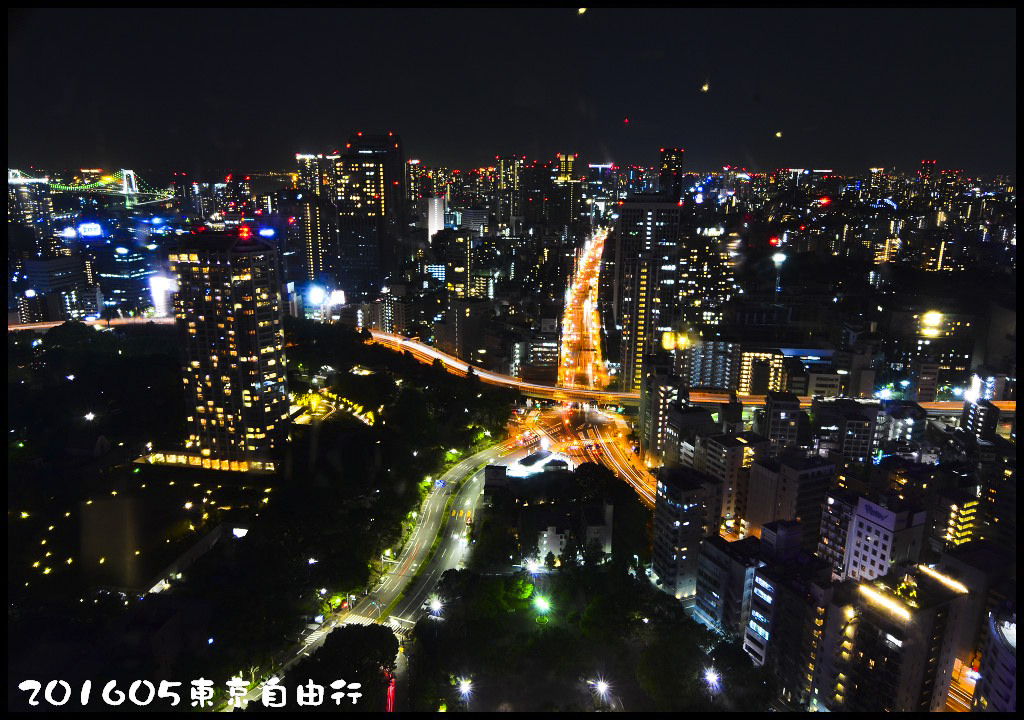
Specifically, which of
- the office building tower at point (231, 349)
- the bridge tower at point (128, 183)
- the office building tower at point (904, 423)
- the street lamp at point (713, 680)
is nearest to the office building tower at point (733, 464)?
the street lamp at point (713, 680)

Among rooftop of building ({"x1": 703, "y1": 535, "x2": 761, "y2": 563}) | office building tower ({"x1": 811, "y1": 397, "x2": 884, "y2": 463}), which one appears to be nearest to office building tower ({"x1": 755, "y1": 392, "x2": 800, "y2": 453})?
office building tower ({"x1": 811, "y1": 397, "x2": 884, "y2": 463})

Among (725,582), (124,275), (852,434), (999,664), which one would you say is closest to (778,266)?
(852,434)

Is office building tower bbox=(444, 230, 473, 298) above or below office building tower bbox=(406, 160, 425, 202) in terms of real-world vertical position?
below

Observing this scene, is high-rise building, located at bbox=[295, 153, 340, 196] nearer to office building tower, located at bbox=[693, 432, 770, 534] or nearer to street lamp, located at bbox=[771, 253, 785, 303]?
street lamp, located at bbox=[771, 253, 785, 303]

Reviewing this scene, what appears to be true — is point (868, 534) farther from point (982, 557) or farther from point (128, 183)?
point (128, 183)

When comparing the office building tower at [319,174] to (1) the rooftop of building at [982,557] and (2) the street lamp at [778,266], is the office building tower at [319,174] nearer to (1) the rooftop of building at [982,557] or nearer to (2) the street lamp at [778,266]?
(2) the street lamp at [778,266]

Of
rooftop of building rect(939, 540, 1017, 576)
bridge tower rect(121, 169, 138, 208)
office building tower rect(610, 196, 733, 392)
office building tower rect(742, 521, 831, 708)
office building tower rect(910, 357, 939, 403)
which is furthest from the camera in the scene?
bridge tower rect(121, 169, 138, 208)
